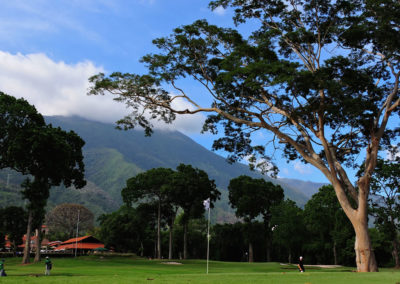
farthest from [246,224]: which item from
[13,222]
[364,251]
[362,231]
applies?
[364,251]

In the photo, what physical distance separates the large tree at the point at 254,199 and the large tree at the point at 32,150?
35.0 meters

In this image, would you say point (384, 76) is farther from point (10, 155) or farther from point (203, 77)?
point (10, 155)

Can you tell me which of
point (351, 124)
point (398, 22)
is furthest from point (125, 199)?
point (398, 22)

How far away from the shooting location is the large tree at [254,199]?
6819 centimetres

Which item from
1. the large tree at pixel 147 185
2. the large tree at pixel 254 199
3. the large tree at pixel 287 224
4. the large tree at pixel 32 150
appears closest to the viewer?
the large tree at pixel 32 150

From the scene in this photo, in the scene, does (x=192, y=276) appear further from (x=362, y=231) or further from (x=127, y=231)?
(x=127, y=231)

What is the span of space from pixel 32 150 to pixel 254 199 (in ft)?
136

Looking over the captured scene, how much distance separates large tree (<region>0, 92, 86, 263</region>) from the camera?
38.8 meters

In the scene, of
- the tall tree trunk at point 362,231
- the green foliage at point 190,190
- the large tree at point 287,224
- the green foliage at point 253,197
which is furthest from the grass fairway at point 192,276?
the green foliage at point 253,197

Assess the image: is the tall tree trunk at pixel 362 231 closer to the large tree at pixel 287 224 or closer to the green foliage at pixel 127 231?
the large tree at pixel 287 224

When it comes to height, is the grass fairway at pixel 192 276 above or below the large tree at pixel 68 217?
below

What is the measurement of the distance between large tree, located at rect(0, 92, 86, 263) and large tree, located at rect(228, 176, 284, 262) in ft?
115

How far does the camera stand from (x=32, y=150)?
127ft

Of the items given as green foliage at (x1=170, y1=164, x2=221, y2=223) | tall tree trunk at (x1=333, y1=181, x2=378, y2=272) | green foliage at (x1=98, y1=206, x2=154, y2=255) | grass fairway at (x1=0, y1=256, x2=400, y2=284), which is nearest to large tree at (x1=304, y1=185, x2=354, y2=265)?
green foliage at (x1=170, y1=164, x2=221, y2=223)
